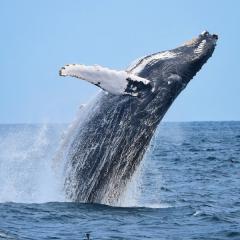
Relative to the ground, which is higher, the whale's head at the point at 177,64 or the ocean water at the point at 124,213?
the whale's head at the point at 177,64

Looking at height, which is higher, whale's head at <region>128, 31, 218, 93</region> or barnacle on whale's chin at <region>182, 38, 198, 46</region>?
barnacle on whale's chin at <region>182, 38, 198, 46</region>

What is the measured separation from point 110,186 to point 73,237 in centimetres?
254

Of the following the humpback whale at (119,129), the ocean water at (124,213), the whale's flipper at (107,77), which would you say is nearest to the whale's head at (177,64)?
the humpback whale at (119,129)

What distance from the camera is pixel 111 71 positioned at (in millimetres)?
10344

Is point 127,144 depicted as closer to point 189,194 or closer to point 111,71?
point 111,71

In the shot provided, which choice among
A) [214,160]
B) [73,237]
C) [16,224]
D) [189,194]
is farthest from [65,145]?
[214,160]

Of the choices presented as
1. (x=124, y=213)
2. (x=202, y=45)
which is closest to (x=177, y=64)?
(x=202, y=45)

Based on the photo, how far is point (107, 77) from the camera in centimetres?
1026

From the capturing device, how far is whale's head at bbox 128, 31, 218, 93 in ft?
35.9

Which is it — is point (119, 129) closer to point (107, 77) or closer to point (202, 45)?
point (107, 77)

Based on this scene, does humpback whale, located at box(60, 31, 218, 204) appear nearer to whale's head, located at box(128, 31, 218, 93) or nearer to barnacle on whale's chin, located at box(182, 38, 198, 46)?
whale's head, located at box(128, 31, 218, 93)

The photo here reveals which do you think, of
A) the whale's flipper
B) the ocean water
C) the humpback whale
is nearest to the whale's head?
the humpback whale

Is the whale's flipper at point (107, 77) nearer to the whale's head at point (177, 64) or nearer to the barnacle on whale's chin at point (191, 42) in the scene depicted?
the whale's head at point (177, 64)

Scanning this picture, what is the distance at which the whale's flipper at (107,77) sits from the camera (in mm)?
10141
